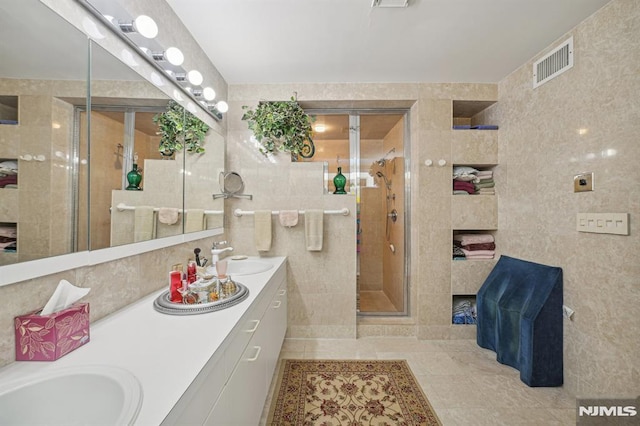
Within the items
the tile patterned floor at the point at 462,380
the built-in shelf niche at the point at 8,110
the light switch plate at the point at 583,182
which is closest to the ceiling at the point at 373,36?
the light switch plate at the point at 583,182

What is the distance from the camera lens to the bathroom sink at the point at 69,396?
61cm

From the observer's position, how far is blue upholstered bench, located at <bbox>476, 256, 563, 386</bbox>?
172cm

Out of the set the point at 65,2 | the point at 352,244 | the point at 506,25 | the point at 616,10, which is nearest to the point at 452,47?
the point at 506,25

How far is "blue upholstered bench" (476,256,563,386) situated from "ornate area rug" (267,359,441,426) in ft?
2.54

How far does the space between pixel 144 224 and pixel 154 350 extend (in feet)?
2.17

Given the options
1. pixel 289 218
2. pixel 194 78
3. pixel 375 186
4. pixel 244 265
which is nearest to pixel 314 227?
pixel 289 218

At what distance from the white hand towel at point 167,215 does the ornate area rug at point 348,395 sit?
128 cm

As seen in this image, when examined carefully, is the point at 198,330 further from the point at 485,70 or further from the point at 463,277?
the point at 485,70

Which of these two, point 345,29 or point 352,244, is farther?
point 352,244

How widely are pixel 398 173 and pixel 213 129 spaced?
1764mm

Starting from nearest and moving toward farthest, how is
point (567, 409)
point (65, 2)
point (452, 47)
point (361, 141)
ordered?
point (65, 2) < point (567, 409) < point (452, 47) < point (361, 141)

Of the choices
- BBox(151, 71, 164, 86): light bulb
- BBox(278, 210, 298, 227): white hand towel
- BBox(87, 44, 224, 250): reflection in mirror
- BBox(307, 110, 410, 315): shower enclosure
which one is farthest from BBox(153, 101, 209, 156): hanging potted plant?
BBox(307, 110, 410, 315): shower enclosure

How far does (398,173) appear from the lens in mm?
2609

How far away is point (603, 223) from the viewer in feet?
4.75
